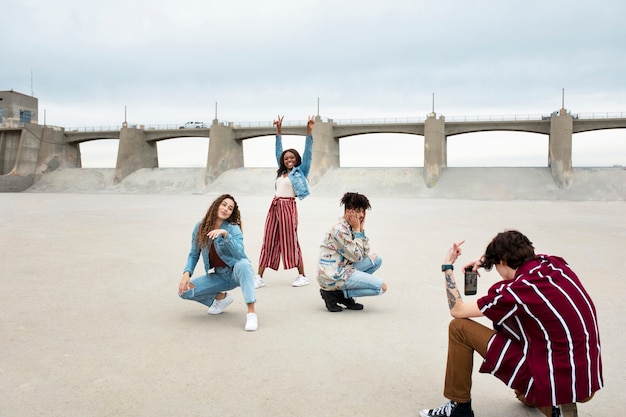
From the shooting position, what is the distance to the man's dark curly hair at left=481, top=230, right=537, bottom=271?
2.38 meters

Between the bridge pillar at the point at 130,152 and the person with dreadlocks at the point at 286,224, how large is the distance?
42594 millimetres

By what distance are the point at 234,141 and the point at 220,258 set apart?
133ft

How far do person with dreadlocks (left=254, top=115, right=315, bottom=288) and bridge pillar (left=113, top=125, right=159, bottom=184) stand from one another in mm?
42594

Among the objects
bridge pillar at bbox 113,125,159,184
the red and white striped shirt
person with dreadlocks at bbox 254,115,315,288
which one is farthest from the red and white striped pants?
bridge pillar at bbox 113,125,159,184

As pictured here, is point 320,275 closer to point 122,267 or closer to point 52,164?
point 122,267

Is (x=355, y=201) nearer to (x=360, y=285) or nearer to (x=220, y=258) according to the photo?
(x=360, y=285)

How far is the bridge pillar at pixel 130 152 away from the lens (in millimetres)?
45188

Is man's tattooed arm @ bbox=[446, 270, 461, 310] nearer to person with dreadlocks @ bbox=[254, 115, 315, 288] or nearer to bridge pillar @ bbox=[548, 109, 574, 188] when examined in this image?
person with dreadlocks @ bbox=[254, 115, 315, 288]

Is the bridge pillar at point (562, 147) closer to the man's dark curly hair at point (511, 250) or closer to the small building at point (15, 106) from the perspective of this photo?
the man's dark curly hair at point (511, 250)

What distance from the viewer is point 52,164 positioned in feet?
160

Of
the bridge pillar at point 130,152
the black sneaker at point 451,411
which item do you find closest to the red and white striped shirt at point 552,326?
the black sneaker at point 451,411

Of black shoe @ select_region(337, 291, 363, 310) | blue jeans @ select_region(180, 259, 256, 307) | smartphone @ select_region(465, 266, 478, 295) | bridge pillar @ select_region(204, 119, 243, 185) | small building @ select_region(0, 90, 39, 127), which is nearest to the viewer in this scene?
smartphone @ select_region(465, 266, 478, 295)

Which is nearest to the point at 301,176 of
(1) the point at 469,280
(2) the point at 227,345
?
(2) the point at 227,345

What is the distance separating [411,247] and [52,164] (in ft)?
159
